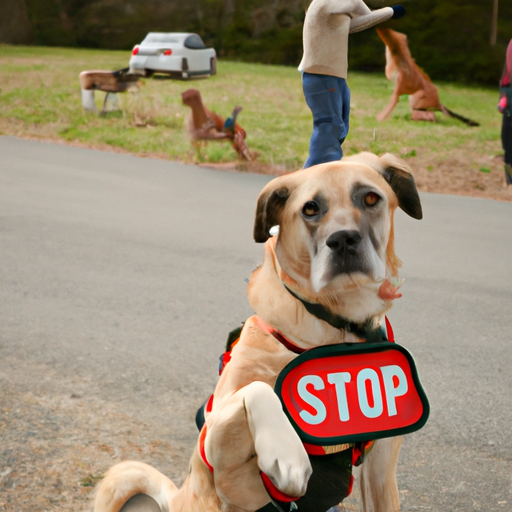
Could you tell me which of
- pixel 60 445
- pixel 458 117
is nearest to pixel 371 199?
pixel 60 445

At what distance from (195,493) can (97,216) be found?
22.9 ft

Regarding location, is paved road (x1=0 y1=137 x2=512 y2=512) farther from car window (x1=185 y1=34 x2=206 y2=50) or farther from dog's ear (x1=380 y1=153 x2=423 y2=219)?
car window (x1=185 y1=34 x2=206 y2=50)

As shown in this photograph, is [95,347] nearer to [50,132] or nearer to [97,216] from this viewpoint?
[97,216]

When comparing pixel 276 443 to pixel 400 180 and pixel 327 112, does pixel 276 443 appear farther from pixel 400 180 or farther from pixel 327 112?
pixel 327 112

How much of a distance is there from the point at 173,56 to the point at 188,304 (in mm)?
10847

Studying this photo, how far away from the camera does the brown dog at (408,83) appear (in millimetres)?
14094

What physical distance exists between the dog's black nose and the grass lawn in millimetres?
9342

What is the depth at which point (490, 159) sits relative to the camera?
1202cm

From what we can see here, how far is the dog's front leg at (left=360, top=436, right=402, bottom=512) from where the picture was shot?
2.11m

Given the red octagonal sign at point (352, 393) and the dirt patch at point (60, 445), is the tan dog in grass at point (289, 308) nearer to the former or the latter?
the red octagonal sign at point (352, 393)

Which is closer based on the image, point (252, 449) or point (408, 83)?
point (252, 449)

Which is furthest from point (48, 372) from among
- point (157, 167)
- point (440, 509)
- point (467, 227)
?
point (157, 167)

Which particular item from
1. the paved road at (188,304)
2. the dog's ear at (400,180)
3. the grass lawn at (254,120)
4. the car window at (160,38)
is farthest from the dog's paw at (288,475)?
the car window at (160,38)

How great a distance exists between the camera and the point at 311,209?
1816 mm
